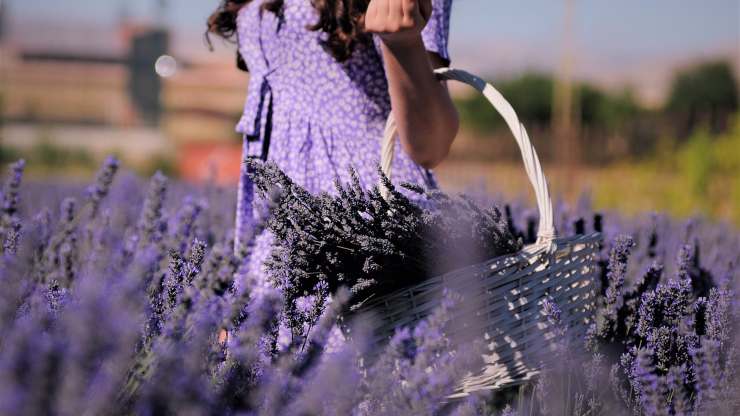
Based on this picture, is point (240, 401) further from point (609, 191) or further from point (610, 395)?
point (609, 191)

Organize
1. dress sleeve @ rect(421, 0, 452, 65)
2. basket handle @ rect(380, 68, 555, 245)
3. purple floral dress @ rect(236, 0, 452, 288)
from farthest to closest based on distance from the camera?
purple floral dress @ rect(236, 0, 452, 288) → dress sleeve @ rect(421, 0, 452, 65) → basket handle @ rect(380, 68, 555, 245)

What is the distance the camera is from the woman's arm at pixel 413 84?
1267 mm

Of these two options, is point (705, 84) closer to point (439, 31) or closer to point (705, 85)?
point (705, 85)

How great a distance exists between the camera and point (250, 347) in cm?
91

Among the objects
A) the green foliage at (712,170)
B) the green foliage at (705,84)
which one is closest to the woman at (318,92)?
the green foliage at (712,170)

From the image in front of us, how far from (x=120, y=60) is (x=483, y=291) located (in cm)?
3015

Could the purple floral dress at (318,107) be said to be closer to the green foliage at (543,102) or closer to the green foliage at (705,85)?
the green foliage at (543,102)

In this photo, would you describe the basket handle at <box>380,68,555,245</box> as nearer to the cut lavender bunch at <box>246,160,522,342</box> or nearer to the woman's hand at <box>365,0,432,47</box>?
the cut lavender bunch at <box>246,160,522,342</box>

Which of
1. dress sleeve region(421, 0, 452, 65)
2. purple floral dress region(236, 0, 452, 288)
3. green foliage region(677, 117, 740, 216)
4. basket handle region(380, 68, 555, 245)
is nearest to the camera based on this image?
basket handle region(380, 68, 555, 245)

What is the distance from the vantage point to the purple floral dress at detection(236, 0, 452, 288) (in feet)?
6.10

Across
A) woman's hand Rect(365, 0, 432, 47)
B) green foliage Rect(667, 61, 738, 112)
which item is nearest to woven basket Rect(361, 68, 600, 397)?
woman's hand Rect(365, 0, 432, 47)

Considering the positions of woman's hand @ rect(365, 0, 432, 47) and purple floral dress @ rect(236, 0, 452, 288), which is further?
purple floral dress @ rect(236, 0, 452, 288)

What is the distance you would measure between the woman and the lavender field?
0.31 metres

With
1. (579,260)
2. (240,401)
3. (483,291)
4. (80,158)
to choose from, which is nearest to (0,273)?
(240,401)
